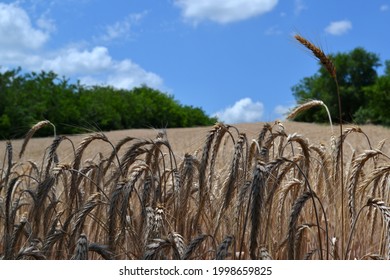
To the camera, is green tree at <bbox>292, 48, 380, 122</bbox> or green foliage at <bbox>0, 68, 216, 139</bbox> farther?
green tree at <bbox>292, 48, 380, 122</bbox>

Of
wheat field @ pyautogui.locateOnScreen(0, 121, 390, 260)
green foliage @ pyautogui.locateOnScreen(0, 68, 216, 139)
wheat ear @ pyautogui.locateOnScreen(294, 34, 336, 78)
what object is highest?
green foliage @ pyautogui.locateOnScreen(0, 68, 216, 139)

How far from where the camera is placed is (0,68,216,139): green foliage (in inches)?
1122

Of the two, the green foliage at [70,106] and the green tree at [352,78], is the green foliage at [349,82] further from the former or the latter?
the green foliage at [70,106]

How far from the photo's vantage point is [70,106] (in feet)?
104

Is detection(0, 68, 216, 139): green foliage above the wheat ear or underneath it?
above

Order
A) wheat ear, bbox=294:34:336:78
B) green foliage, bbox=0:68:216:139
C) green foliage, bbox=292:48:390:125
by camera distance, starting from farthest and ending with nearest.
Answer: green foliage, bbox=292:48:390:125 < green foliage, bbox=0:68:216:139 < wheat ear, bbox=294:34:336:78

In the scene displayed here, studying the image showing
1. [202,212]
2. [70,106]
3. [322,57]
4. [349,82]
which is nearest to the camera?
[322,57]

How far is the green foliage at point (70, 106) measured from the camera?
2850cm

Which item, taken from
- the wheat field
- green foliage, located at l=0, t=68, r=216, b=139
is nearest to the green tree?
green foliage, located at l=0, t=68, r=216, b=139

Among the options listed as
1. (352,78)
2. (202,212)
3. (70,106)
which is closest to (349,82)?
(352,78)

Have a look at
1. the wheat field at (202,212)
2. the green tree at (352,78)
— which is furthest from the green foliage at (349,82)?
the wheat field at (202,212)

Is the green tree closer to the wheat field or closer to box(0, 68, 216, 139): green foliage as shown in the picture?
box(0, 68, 216, 139): green foliage

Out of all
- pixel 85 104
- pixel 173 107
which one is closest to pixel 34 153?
pixel 85 104

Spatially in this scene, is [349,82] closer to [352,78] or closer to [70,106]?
[352,78]
